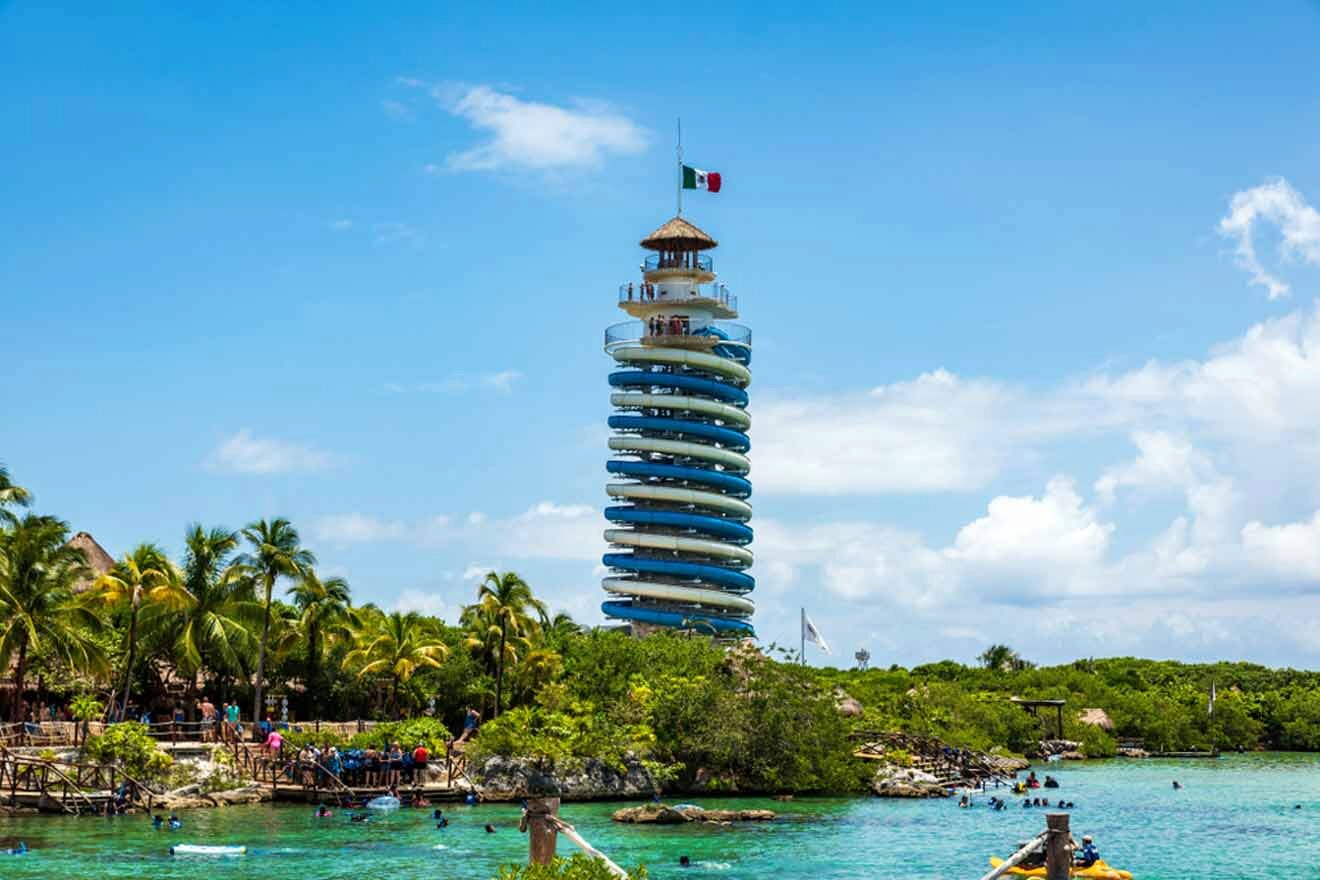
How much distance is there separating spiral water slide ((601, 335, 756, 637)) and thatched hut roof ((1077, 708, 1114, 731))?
1880cm

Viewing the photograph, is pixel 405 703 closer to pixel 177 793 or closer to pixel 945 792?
pixel 177 793

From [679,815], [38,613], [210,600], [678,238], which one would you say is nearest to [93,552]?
[210,600]

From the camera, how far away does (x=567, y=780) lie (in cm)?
4484

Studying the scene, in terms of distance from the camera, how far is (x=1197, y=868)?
3331 centimetres

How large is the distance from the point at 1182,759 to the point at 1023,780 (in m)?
22.5

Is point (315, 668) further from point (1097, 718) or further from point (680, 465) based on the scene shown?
point (1097, 718)

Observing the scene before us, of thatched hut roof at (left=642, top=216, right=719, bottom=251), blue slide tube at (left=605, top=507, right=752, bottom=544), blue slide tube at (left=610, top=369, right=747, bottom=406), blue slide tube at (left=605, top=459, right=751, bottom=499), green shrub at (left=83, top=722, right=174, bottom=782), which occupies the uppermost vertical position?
thatched hut roof at (left=642, top=216, right=719, bottom=251)

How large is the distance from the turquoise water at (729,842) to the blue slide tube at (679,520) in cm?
2580

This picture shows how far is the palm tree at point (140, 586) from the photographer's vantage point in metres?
41.4

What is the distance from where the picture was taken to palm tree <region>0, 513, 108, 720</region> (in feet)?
127

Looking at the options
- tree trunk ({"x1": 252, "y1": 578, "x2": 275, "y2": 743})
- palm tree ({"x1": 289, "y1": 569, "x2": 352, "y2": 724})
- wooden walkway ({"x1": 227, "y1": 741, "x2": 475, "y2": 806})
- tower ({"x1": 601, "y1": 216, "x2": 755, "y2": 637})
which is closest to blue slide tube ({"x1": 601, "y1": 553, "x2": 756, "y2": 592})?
tower ({"x1": 601, "y1": 216, "x2": 755, "y2": 637})

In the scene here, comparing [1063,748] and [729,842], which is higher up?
[1063,748]

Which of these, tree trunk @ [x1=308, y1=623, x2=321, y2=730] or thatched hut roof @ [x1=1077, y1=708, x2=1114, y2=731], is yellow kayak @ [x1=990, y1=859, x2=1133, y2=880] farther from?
thatched hut roof @ [x1=1077, y1=708, x2=1114, y2=731]

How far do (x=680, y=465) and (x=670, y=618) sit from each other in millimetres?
7211
